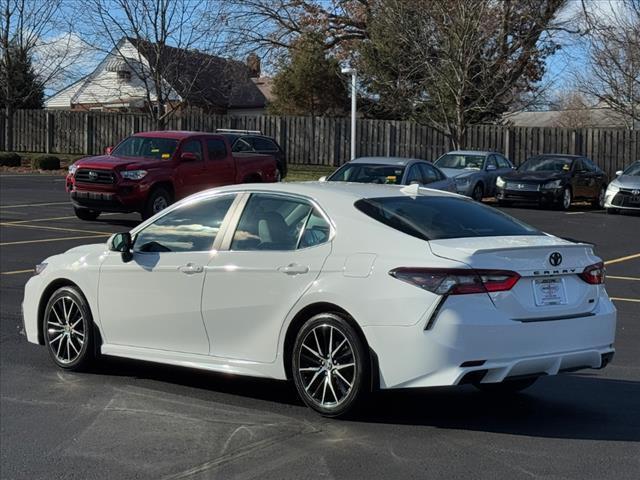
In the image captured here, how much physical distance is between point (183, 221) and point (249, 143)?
22.3 metres

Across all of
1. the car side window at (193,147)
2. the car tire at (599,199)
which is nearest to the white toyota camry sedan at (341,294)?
the car side window at (193,147)

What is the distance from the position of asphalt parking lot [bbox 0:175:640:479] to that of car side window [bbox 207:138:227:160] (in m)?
13.0

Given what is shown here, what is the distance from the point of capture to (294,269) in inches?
262

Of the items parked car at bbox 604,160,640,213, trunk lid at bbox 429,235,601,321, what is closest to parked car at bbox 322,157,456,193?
parked car at bbox 604,160,640,213

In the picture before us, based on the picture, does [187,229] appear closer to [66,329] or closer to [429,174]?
[66,329]

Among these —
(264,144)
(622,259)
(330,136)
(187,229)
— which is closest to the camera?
(187,229)

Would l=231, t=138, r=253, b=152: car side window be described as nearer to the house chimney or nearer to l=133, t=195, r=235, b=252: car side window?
the house chimney

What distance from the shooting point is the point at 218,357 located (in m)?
7.07

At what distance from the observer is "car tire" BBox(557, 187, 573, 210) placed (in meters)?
27.2

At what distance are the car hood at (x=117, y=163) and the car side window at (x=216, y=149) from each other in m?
1.73

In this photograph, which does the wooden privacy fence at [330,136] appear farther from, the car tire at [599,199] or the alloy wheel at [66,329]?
the alloy wheel at [66,329]

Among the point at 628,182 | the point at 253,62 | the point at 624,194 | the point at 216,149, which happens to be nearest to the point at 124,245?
the point at 216,149

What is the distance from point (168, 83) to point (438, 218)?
35.7 m

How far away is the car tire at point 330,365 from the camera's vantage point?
20.6 ft
